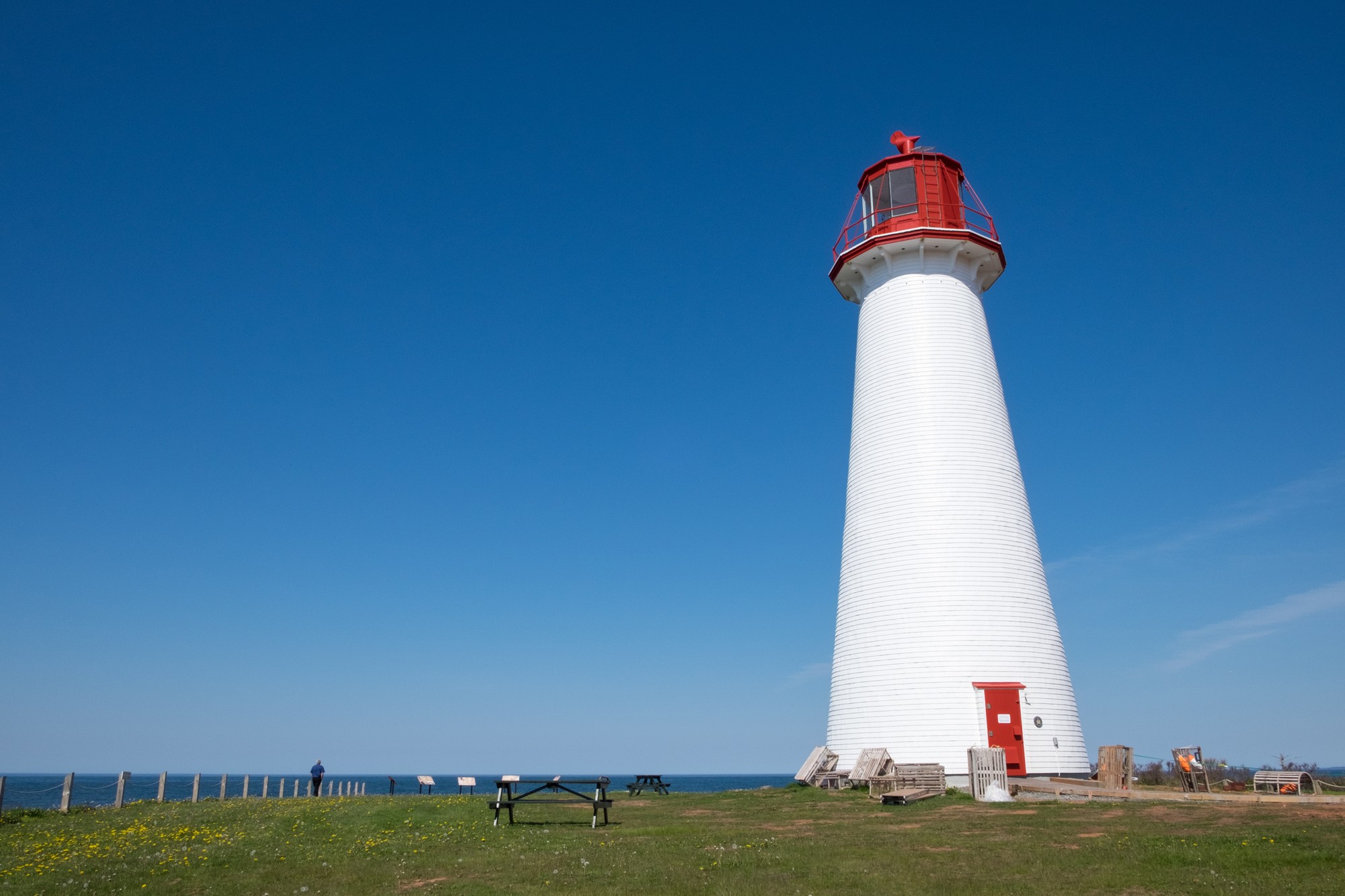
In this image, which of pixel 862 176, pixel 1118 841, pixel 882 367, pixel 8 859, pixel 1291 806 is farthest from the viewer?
pixel 862 176

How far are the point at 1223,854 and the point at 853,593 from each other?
15341 mm

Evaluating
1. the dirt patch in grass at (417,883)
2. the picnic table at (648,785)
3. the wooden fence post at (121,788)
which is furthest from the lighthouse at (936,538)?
the wooden fence post at (121,788)

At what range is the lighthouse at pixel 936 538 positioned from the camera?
25656 mm

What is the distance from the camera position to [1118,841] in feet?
49.2

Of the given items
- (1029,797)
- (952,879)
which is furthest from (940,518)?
(952,879)

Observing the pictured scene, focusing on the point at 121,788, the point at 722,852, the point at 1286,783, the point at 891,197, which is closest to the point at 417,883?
the point at 722,852

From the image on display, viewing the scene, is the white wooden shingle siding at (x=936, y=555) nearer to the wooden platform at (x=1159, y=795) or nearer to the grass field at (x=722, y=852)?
the wooden platform at (x=1159, y=795)

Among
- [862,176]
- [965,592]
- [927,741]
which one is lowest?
[927,741]

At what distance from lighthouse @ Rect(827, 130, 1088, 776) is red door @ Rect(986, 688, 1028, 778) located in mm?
37

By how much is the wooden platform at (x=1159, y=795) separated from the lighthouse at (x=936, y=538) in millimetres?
1163

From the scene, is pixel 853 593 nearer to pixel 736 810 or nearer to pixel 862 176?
pixel 736 810

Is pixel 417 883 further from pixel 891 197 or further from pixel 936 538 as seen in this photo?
pixel 891 197

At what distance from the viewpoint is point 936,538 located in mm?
26922

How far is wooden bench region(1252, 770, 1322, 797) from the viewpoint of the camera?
2264 cm
